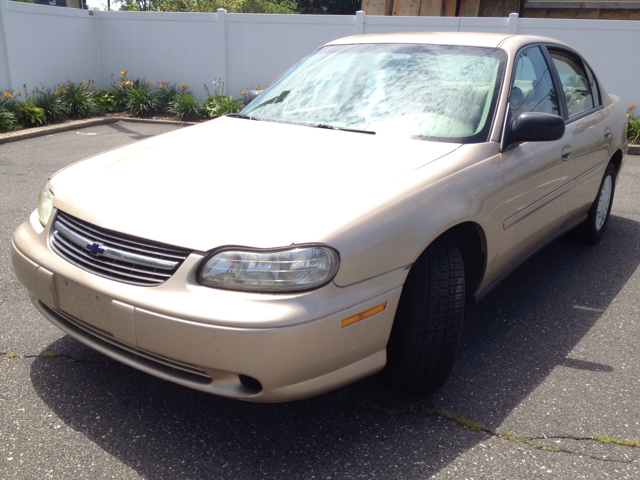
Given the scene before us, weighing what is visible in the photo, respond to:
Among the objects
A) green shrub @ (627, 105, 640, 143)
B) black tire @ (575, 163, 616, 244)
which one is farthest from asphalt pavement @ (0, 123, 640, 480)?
green shrub @ (627, 105, 640, 143)

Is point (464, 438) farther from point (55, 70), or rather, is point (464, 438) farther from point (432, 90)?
point (55, 70)

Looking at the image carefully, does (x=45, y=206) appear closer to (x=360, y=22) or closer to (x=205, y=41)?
(x=360, y=22)

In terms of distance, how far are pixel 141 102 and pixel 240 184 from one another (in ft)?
33.6

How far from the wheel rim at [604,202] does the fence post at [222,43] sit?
9.03m

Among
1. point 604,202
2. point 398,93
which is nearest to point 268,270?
point 398,93

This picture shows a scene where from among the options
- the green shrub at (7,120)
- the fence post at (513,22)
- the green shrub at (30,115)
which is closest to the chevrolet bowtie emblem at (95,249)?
the green shrub at (7,120)

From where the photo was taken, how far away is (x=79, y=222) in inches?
96.1

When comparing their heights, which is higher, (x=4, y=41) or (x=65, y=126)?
(x=4, y=41)

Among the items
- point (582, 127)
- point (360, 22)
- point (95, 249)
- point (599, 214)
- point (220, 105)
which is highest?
point (360, 22)

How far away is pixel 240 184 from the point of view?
2.48 meters

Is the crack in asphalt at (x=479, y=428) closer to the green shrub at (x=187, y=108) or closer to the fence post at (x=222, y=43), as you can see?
the green shrub at (x=187, y=108)

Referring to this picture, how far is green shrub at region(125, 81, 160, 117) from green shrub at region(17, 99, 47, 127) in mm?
2009

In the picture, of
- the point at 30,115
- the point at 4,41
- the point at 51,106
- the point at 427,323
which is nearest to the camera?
the point at 427,323

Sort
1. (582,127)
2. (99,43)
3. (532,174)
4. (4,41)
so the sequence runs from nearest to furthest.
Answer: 1. (532,174)
2. (582,127)
3. (4,41)
4. (99,43)
